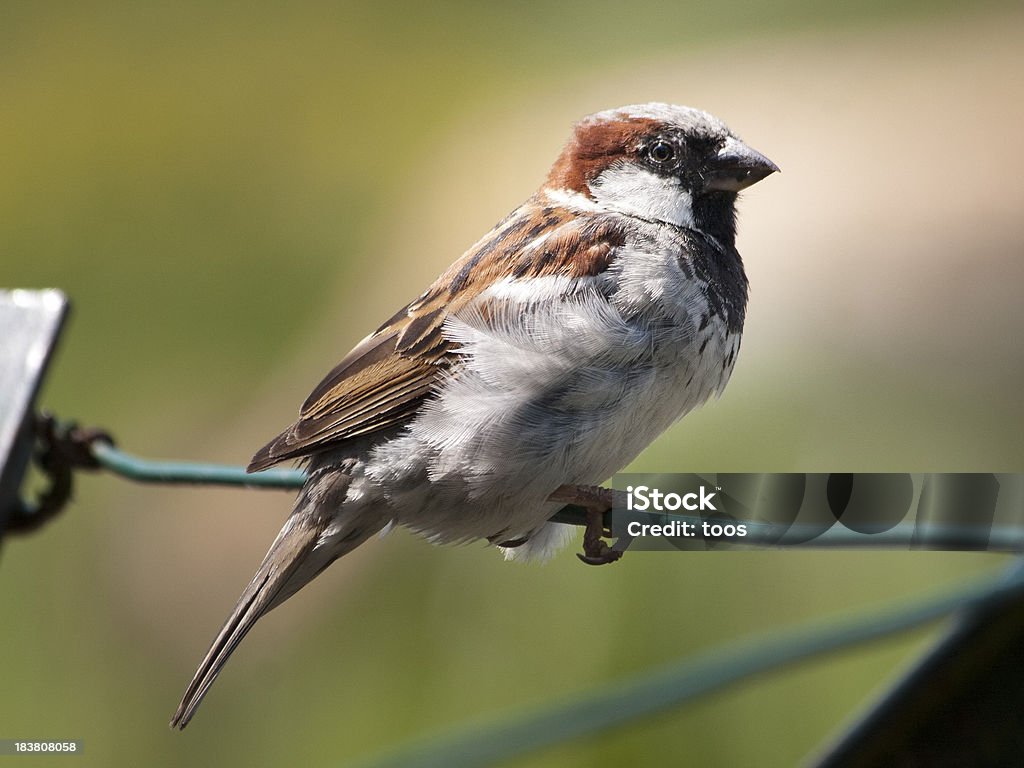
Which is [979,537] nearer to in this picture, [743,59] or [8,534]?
[8,534]

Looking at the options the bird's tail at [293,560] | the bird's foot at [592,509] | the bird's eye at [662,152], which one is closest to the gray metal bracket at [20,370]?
the bird's tail at [293,560]

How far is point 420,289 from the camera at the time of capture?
2.19m

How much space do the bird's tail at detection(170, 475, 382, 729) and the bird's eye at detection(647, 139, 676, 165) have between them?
576mm

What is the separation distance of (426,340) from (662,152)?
380 millimetres

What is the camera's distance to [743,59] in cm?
338

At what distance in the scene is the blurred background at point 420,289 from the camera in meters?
2.36

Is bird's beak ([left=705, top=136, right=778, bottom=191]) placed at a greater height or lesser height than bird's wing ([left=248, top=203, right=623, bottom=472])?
greater

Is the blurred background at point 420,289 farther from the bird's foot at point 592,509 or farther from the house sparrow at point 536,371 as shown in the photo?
the bird's foot at point 592,509

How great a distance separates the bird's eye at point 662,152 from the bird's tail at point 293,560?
1.89ft

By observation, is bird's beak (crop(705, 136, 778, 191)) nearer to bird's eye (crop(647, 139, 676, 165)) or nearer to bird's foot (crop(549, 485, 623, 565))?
bird's eye (crop(647, 139, 676, 165))

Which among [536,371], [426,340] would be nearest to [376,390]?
[426,340]

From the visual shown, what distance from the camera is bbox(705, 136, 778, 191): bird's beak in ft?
4.60

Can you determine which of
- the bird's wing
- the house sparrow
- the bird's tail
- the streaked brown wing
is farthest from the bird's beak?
the bird's tail

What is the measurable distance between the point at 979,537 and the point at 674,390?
16.5 inches
